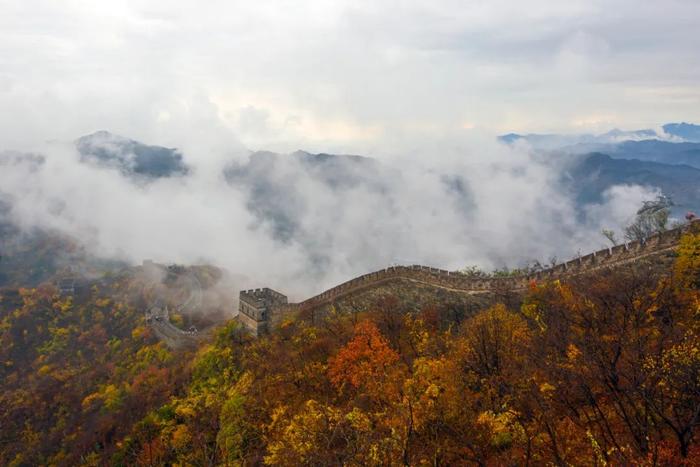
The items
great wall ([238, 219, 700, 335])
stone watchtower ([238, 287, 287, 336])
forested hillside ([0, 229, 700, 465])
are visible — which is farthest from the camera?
stone watchtower ([238, 287, 287, 336])

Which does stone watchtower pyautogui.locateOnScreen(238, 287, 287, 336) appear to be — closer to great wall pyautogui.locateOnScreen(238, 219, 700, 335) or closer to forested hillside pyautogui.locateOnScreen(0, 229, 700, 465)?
great wall pyautogui.locateOnScreen(238, 219, 700, 335)

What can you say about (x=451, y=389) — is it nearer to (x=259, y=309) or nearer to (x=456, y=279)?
(x=456, y=279)

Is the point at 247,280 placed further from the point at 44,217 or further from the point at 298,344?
the point at 44,217

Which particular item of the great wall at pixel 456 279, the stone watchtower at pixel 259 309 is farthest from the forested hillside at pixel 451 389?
the stone watchtower at pixel 259 309

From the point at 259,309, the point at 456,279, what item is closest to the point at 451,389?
the point at 456,279

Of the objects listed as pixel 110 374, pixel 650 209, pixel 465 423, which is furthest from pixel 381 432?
pixel 110 374

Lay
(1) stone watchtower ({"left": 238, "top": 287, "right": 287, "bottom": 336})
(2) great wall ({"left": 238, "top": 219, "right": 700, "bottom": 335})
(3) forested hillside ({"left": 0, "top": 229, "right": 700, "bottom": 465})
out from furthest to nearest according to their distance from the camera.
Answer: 1. (1) stone watchtower ({"left": 238, "top": 287, "right": 287, "bottom": 336})
2. (2) great wall ({"left": 238, "top": 219, "right": 700, "bottom": 335})
3. (3) forested hillside ({"left": 0, "top": 229, "right": 700, "bottom": 465})

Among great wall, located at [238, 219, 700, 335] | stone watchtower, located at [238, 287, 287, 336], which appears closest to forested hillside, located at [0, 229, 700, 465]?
great wall, located at [238, 219, 700, 335]
